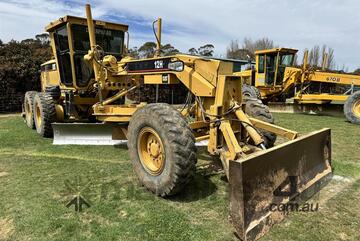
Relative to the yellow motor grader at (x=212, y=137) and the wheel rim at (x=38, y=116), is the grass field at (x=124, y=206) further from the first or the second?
the wheel rim at (x=38, y=116)

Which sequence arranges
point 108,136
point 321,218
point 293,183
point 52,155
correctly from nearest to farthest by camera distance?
point 321,218 < point 293,183 < point 52,155 < point 108,136

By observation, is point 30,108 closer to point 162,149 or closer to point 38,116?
point 38,116

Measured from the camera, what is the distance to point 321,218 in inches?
135

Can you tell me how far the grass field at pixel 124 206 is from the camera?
10.3ft

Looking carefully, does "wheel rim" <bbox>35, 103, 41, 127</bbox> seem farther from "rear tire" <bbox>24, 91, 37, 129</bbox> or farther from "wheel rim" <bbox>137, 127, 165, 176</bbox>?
"wheel rim" <bbox>137, 127, 165, 176</bbox>

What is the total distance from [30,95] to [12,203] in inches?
227

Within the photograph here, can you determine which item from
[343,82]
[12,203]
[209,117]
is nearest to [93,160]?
[12,203]

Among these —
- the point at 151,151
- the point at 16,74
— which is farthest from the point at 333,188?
the point at 16,74

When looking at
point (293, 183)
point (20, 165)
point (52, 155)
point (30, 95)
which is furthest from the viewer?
point (30, 95)

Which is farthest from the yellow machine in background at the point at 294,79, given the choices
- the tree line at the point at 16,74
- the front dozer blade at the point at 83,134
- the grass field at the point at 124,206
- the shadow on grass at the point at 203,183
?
the tree line at the point at 16,74

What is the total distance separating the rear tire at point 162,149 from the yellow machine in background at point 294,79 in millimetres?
9902

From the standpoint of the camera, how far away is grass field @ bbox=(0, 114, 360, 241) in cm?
313

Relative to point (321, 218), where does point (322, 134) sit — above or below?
above

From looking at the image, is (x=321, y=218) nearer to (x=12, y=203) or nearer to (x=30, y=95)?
(x=12, y=203)
